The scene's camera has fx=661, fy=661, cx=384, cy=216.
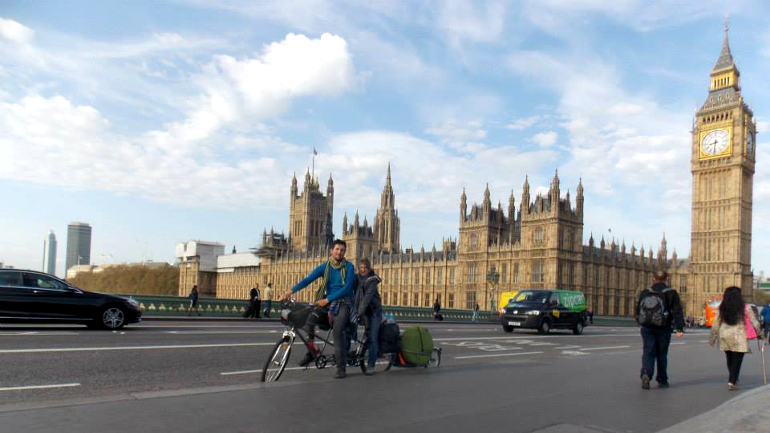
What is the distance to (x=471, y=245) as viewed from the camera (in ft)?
235

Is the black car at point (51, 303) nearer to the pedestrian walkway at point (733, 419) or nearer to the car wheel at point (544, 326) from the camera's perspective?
the pedestrian walkway at point (733, 419)

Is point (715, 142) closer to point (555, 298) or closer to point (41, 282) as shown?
point (555, 298)

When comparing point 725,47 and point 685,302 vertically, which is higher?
point 725,47

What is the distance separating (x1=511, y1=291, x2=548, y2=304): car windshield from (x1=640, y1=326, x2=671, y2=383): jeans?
14.3 meters

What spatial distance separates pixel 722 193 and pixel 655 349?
79.4 m

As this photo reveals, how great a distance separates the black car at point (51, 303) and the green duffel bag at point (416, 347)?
8.80 m

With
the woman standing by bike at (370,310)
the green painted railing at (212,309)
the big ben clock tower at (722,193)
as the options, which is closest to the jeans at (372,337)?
the woman standing by bike at (370,310)

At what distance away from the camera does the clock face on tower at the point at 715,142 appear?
260 feet

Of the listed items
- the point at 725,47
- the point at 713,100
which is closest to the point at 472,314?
the point at 713,100

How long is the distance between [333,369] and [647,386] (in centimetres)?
452

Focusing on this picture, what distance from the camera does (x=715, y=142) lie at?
80.1 m

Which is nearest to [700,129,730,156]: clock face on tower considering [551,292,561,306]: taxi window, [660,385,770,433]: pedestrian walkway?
[551,292,561,306]: taxi window

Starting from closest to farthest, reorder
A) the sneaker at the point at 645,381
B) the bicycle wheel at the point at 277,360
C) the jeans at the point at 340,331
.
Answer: the bicycle wheel at the point at 277,360, the jeans at the point at 340,331, the sneaker at the point at 645,381

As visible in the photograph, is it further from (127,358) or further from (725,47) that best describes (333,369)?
(725,47)
